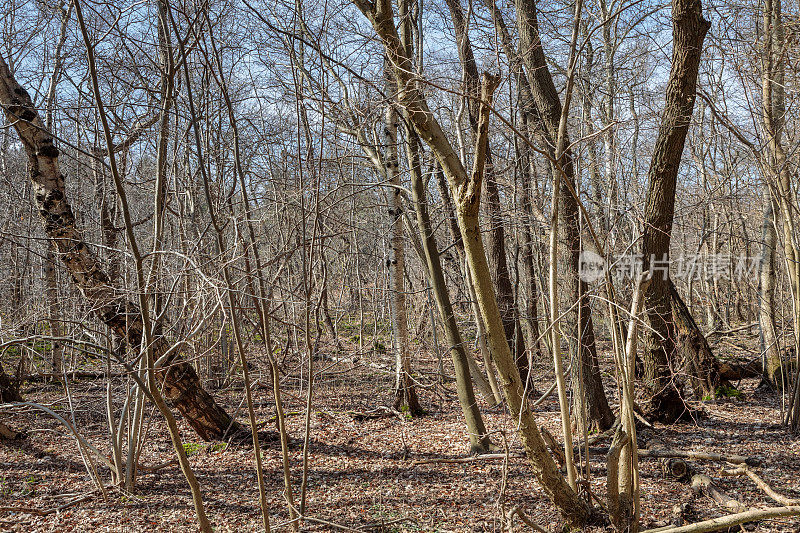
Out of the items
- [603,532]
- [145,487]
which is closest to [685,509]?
[603,532]

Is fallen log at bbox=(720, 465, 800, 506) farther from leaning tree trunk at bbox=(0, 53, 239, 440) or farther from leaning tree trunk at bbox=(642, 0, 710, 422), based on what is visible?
leaning tree trunk at bbox=(0, 53, 239, 440)

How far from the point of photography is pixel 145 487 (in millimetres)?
4695

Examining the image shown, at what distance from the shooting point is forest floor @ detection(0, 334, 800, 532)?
4.02 metres

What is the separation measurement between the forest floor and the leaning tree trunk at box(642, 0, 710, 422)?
473mm

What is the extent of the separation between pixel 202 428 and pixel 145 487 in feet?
3.85

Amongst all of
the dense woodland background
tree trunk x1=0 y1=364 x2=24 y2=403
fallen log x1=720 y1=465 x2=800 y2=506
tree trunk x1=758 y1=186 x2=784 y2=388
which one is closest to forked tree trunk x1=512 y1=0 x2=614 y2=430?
the dense woodland background

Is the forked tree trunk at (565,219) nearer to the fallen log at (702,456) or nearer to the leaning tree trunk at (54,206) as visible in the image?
the fallen log at (702,456)

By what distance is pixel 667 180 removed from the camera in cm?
518

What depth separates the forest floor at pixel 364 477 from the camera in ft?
13.2

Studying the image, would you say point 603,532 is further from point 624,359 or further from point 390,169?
point 390,169

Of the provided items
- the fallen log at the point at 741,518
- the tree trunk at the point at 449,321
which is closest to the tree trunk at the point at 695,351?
the tree trunk at the point at 449,321

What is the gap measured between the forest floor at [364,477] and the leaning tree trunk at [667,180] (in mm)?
473

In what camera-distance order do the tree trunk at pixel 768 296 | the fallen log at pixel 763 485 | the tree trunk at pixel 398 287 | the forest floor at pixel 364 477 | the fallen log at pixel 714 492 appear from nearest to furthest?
the fallen log at pixel 763 485, the fallen log at pixel 714 492, the forest floor at pixel 364 477, the tree trunk at pixel 398 287, the tree trunk at pixel 768 296

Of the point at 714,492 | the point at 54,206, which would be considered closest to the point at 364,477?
the point at 714,492
